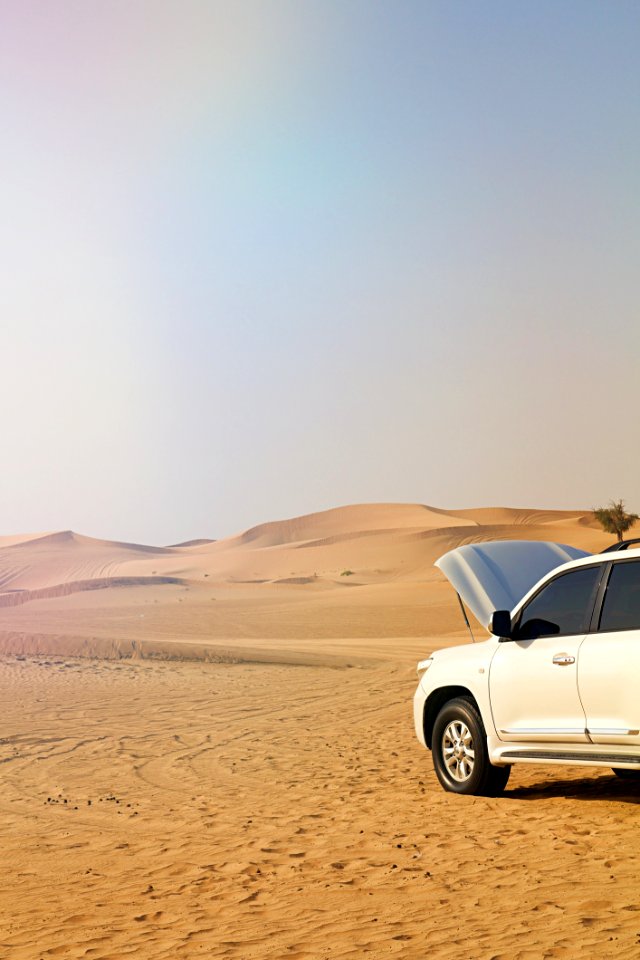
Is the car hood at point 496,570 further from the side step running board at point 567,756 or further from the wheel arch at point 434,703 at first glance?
the side step running board at point 567,756

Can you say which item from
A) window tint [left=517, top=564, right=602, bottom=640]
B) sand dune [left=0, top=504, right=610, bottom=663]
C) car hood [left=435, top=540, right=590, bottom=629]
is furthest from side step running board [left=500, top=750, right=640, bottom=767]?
sand dune [left=0, top=504, right=610, bottom=663]

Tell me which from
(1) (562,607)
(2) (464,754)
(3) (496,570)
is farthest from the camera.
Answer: (3) (496,570)

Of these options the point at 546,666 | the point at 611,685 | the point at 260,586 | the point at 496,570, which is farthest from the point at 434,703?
the point at 260,586

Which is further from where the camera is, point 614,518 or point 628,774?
point 614,518

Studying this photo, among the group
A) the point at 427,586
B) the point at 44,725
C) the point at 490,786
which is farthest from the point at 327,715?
the point at 427,586

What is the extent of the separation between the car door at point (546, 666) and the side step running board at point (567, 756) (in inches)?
4.1

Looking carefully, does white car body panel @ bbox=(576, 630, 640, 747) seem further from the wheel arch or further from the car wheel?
the car wheel

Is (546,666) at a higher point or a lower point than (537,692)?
higher

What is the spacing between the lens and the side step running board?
7285 millimetres

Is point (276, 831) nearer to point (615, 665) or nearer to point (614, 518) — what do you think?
point (615, 665)

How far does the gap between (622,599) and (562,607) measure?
2.19 feet

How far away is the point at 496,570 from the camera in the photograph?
1016cm

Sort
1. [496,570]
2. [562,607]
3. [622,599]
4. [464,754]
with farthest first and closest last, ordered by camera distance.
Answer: [496,570]
[464,754]
[562,607]
[622,599]

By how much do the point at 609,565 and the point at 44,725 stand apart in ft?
34.2
